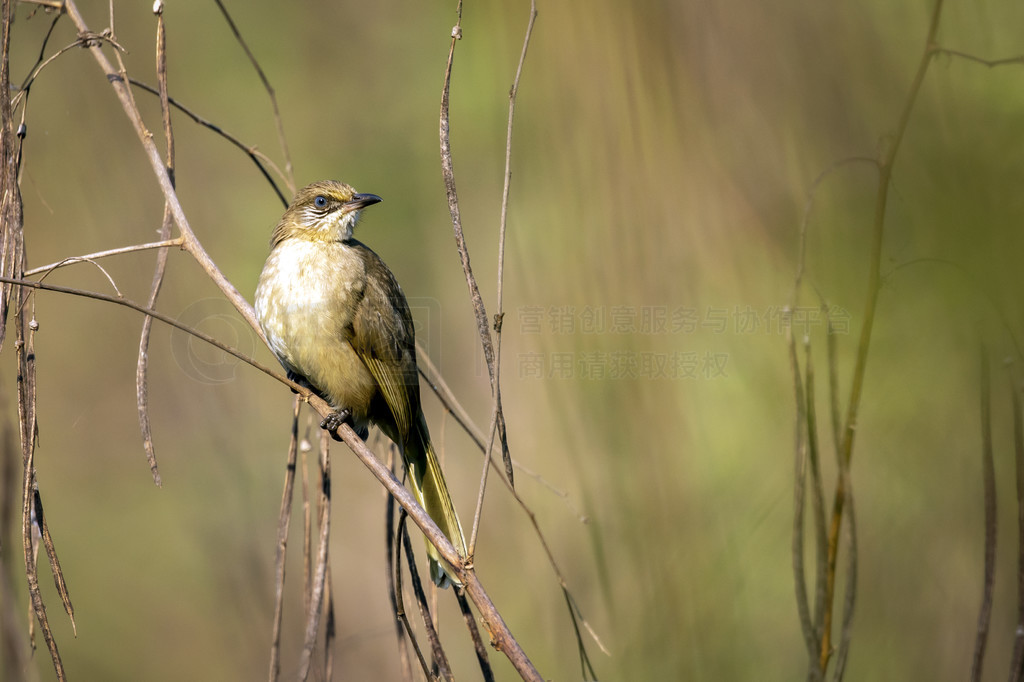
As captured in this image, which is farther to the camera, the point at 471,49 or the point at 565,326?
the point at 471,49

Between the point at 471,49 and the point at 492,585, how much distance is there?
15.5 feet

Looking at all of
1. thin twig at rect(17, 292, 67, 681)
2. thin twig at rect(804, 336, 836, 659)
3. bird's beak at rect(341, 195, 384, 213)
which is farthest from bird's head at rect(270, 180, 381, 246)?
thin twig at rect(804, 336, 836, 659)

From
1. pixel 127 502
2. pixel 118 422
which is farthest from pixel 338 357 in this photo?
pixel 118 422

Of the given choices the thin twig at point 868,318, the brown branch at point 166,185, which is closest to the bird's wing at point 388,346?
the brown branch at point 166,185

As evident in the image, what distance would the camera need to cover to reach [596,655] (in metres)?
3.86

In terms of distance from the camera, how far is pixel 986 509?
1698 millimetres

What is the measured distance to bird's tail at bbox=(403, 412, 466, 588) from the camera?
3096mm

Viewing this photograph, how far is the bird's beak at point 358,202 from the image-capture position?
379 cm

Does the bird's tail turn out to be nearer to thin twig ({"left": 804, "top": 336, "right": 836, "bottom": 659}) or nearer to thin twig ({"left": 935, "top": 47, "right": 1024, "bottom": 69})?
thin twig ({"left": 804, "top": 336, "right": 836, "bottom": 659})

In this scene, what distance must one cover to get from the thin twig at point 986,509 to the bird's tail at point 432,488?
5.60 feet

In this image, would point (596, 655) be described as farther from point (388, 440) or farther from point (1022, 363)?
point (1022, 363)

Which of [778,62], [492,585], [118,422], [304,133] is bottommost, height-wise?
[492,585]

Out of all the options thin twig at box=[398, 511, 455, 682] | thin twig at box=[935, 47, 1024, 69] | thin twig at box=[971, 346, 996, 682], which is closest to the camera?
thin twig at box=[935, 47, 1024, 69]

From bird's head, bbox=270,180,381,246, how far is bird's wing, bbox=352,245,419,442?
269mm
